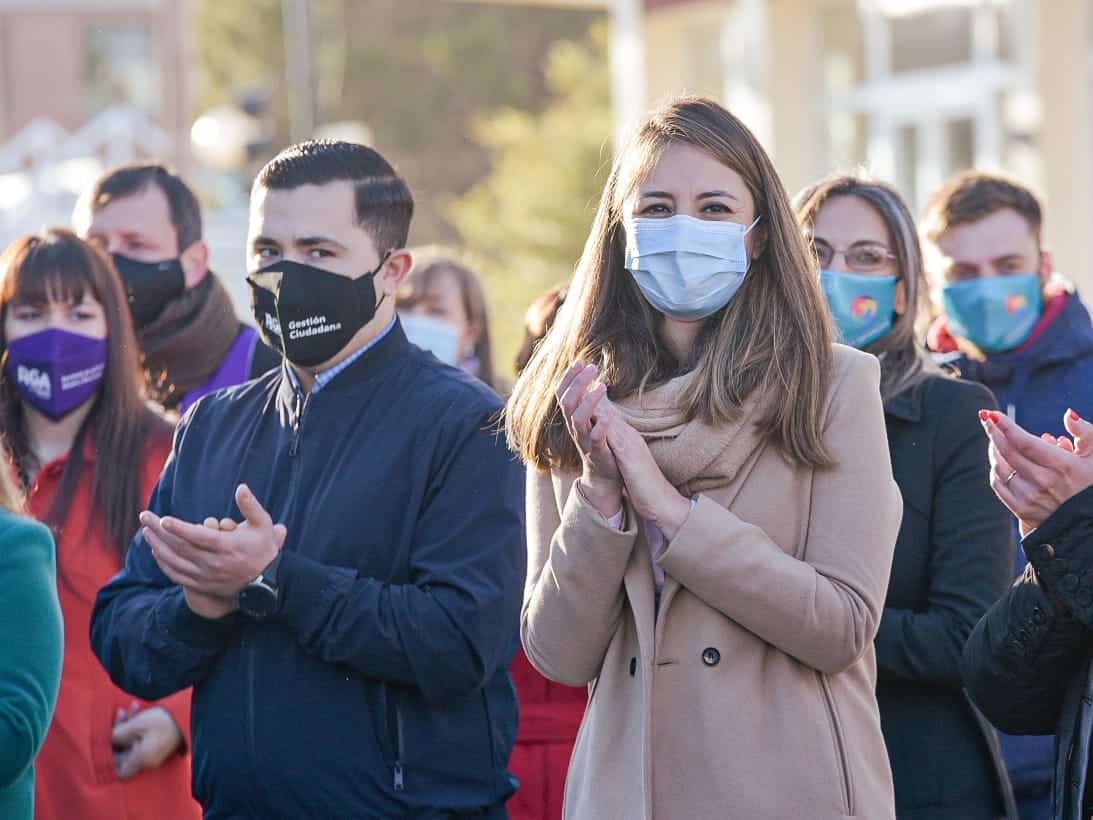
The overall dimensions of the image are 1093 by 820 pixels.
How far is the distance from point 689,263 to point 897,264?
1291 mm

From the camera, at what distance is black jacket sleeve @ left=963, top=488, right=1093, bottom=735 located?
10.6 ft

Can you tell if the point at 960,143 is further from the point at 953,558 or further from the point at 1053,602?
the point at 1053,602

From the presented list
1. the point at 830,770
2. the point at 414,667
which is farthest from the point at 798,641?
the point at 414,667

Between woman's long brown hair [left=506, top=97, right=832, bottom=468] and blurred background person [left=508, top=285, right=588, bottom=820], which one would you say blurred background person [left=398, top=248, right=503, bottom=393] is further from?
woman's long brown hair [left=506, top=97, right=832, bottom=468]

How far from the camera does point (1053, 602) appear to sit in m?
3.31

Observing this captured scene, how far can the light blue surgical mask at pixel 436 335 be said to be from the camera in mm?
7262

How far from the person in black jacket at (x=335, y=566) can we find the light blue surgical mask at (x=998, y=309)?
1775mm

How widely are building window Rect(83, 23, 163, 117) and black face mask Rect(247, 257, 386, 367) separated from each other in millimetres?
39233

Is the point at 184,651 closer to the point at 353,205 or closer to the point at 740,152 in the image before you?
the point at 353,205

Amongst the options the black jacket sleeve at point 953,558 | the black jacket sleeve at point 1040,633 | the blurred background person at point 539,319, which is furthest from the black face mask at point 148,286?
the black jacket sleeve at point 1040,633

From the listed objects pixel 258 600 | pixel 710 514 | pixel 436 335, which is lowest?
pixel 258 600

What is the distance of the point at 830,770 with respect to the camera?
3.30 m

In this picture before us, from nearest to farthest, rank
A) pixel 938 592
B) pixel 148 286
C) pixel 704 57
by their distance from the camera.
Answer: pixel 938 592, pixel 148 286, pixel 704 57

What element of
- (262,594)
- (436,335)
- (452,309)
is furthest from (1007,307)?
(452,309)
